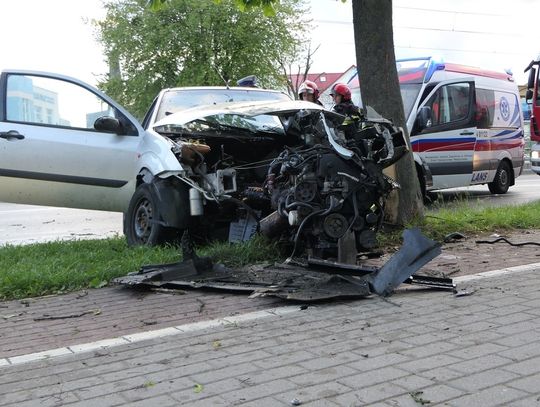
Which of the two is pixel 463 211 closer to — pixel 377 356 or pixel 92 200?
pixel 92 200

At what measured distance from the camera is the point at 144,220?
6.95 m

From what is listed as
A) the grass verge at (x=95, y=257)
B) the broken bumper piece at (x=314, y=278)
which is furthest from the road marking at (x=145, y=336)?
the grass verge at (x=95, y=257)

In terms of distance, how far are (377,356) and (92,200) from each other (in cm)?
462

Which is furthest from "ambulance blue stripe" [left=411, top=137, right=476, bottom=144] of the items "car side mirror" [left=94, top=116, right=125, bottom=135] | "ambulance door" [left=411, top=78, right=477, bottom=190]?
"car side mirror" [left=94, top=116, right=125, bottom=135]

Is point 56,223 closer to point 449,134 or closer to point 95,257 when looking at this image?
point 95,257

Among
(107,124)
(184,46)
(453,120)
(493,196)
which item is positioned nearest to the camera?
(107,124)

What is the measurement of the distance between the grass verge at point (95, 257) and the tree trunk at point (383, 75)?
309 millimetres

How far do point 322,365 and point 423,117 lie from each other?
900 centimetres

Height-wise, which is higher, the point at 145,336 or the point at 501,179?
the point at 501,179

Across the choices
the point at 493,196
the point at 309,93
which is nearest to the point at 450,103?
the point at 493,196

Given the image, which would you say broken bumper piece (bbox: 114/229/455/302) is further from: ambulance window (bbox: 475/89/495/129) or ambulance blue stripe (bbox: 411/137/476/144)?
ambulance window (bbox: 475/89/495/129)

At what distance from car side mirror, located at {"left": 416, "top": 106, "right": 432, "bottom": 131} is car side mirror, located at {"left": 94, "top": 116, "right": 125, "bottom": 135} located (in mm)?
6539

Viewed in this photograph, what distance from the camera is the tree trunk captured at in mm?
7922

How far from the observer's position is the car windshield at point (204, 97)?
8.16 m
